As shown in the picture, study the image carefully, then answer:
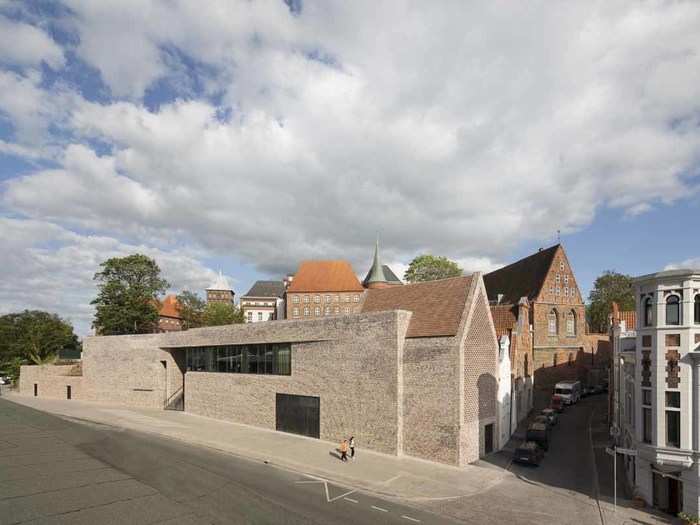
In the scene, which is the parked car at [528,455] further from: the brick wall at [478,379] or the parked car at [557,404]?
the parked car at [557,404]

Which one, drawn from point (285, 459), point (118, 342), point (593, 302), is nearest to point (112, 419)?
point (118, 342)

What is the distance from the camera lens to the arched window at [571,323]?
4917 cm

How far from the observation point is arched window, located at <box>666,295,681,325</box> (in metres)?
16.2

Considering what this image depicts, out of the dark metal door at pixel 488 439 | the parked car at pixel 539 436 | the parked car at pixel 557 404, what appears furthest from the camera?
the parked car at pixel 557 404

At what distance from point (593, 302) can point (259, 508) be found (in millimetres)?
→ 75872

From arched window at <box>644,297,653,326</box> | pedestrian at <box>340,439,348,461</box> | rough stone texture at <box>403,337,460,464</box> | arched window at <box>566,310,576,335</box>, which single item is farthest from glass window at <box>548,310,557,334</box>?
→ pedestrian at <box>340,439,348,461</box>

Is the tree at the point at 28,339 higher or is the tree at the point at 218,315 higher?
the tree at the point at 218,315

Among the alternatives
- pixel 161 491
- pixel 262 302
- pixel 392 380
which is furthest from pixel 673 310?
pixel 262 302

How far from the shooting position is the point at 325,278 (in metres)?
88.2

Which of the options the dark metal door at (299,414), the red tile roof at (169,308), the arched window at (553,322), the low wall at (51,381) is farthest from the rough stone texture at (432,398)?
the red tile roof at (169,308)

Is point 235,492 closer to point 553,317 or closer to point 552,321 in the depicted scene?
point 552,321

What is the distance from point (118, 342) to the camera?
46344 mm

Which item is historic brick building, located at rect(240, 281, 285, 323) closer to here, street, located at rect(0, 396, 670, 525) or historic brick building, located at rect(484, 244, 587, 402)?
historic brick building, located at rect(484, 244, 587, 402)

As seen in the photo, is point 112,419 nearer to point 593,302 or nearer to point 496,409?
point 496,409
